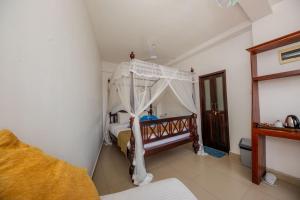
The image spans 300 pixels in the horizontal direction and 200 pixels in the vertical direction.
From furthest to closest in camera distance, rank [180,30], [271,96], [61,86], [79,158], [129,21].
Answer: [180,30], [129,21], [271,96], [79,158], [61,86]

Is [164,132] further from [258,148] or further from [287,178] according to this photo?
[287,178]

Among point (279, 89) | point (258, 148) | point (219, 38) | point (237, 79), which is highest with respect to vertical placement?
point (219, 38)

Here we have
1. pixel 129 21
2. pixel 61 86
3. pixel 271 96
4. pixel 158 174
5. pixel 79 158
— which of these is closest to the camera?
pixel 61 86

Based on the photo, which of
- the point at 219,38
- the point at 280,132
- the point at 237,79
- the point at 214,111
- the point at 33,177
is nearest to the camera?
the point at 33,177

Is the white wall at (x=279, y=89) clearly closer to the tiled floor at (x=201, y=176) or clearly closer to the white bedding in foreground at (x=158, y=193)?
the tiled floor at (x=201, y=176)

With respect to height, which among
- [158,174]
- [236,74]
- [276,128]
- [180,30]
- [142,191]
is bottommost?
[158,174]

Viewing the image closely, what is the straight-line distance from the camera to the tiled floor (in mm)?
1712

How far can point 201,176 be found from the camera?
214 centimetres

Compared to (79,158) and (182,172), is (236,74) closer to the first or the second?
(182,172)

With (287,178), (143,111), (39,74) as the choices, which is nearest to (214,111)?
(287,178)

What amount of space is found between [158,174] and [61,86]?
2.09 meters

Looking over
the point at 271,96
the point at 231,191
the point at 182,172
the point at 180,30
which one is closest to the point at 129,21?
the point at 180,30

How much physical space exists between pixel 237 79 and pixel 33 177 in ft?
11.4

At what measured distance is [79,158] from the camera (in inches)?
60.7
